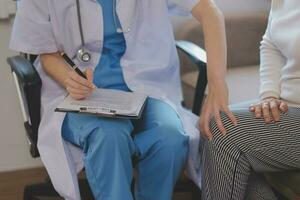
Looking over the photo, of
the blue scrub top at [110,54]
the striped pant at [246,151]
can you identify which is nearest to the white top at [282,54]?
the striped pant at [246,151]

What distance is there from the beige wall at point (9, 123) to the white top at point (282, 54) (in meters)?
1.02

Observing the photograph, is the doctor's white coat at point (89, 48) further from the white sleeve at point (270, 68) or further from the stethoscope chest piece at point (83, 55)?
the white sleeve at point (270, 68)

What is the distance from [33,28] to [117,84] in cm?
31

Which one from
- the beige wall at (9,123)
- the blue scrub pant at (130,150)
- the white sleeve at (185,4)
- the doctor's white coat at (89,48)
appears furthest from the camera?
the beige wall at (9,123)

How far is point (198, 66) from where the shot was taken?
4.98ft

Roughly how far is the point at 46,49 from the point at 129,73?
0.27m

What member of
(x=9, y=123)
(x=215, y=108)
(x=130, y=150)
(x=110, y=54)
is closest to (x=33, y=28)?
(x=110, y=54)

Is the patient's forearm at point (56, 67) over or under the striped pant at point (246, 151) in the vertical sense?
over

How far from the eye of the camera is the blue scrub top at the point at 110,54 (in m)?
1.44

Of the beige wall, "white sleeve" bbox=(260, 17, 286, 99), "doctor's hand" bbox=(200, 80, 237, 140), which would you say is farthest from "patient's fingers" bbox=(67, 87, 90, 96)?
the beige wall

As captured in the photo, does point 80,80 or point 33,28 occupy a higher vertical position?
point 33,28

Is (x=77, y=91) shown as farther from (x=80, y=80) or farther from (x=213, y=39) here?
(x=213, y=39)

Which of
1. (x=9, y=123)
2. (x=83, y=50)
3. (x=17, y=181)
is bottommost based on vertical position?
(x=17, y=181)

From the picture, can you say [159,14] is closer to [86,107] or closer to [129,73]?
[129,73]
